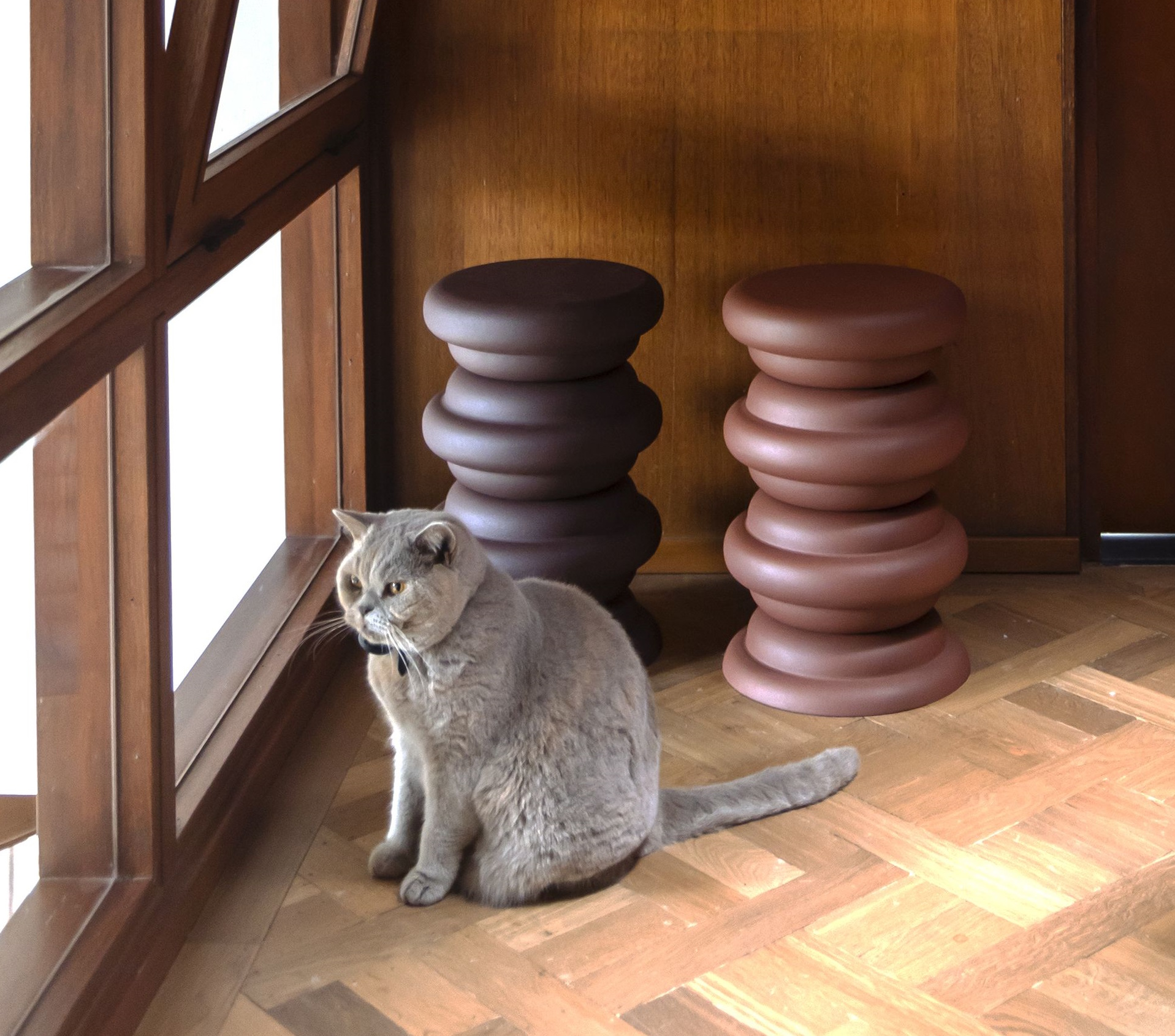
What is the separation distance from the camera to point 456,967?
6.27ft

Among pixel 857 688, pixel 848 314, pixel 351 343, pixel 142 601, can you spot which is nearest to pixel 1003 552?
pixel 857 688

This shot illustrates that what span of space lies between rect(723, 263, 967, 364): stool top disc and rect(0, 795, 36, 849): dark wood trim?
1426mm

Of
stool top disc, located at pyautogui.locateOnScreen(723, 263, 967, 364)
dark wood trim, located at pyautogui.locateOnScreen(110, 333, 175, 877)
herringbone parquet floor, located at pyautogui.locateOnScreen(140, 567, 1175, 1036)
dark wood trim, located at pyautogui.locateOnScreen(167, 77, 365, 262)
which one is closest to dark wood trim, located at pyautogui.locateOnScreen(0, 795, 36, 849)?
dark wood trim, located at pyautogui.locateOnScreen(110, 333, 175, 877)

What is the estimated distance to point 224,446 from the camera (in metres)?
2.36

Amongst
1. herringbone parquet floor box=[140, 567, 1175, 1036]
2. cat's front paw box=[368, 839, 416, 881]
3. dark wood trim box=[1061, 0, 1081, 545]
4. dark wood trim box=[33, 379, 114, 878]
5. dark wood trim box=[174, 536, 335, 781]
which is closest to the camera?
dark wood trim box=[33, 379, 114, 878]

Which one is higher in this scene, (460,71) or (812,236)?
(460,71)

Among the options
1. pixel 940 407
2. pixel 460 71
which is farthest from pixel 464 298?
pixel 940 407

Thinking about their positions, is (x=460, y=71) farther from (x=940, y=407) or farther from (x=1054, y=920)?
(x=1054, y=920)

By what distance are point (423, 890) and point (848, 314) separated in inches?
46.9

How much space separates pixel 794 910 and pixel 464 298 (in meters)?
1.22

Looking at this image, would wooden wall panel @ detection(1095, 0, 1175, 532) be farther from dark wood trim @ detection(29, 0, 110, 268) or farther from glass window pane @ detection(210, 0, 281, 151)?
dark wood trim @ detection(29, 0, 110, 268)

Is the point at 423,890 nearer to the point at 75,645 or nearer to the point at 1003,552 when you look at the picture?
the point at 75,645

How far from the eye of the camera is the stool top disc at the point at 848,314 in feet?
8.03

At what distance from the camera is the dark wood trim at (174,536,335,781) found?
7.30ft
